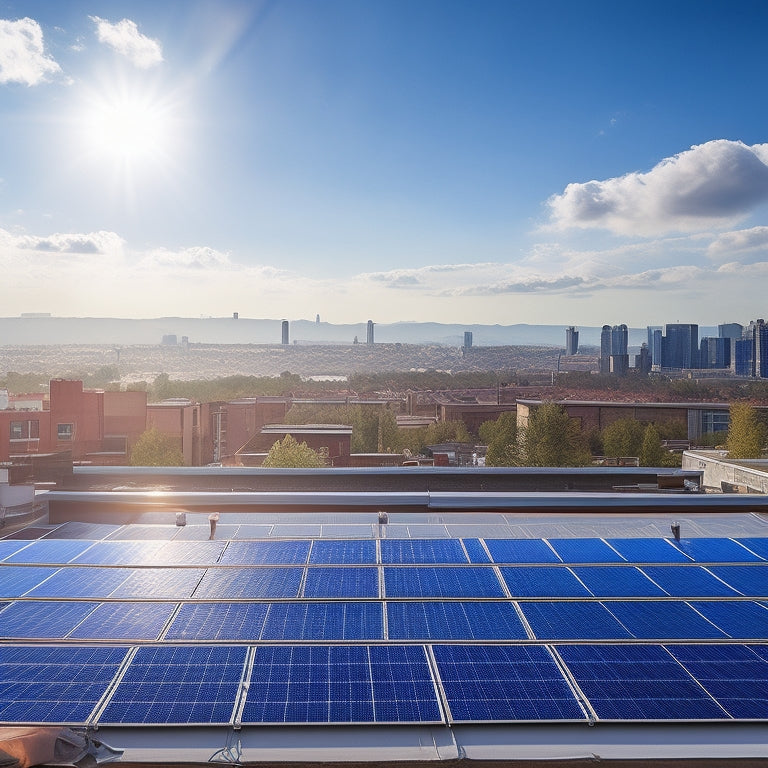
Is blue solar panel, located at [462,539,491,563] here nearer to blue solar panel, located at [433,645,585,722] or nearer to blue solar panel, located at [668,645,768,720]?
blue solar panel, located at [433,645,585,722]

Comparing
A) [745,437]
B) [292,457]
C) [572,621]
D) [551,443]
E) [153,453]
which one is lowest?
[153,453]

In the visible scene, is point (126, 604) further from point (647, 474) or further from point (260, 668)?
point (647, 474)

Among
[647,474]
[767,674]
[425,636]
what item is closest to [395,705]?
[425,636]

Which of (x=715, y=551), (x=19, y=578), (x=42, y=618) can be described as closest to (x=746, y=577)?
(x=715, y=551)

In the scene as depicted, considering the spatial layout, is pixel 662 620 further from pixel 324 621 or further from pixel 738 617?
pixel 324 621

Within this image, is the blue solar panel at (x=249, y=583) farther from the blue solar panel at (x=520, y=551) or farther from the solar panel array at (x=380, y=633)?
the blue solar panel at (x=520, y=551)

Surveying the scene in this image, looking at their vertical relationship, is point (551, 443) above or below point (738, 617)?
below

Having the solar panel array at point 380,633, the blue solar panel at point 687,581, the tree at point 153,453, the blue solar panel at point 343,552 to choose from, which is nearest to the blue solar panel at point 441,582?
the solar panel array at point 380,633
